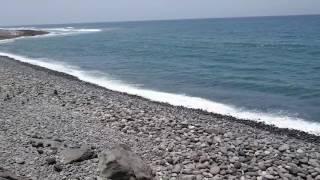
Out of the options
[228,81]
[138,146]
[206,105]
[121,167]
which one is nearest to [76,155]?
[121,167]

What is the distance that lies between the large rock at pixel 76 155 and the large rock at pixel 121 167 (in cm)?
89

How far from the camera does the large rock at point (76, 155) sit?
858 cm

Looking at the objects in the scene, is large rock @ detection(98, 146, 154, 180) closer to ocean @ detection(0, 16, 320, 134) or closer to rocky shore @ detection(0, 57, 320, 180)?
rocky shore @ detection(0, 57, 320, 180)

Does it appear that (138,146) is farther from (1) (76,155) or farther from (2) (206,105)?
(2) (206,105)

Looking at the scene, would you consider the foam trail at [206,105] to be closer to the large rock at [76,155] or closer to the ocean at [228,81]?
the ocean at [228,81]

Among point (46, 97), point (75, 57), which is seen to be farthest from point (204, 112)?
point (75, 57)

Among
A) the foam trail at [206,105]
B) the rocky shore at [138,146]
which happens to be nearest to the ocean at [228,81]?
the foam trail at [206,105]

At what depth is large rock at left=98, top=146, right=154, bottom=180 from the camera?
7527 millimetres

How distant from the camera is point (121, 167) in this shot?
24.7 ft

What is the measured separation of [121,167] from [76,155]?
5.20 feet

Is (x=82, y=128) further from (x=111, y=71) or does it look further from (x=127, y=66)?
(x=127, y=66)

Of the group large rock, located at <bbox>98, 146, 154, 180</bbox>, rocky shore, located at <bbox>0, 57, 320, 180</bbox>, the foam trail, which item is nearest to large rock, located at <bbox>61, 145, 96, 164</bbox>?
rocky shore, located at <bbox>0, 57, 320, 180</bbox>

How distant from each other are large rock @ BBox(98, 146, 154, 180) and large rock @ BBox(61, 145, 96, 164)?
892 mm

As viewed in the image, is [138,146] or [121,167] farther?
[138,146]
